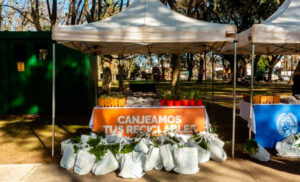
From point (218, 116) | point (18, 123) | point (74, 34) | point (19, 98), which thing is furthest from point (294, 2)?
point (19, 98)

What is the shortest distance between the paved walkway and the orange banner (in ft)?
4.40

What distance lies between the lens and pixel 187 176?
4.63 metres

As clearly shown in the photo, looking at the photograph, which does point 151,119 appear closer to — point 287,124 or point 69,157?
point 69,157

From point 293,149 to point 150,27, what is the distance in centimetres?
369

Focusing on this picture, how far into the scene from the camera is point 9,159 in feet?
18.4

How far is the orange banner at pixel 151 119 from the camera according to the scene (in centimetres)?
637

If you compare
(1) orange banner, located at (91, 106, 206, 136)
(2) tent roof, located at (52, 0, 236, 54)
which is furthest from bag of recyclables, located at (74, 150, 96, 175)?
(2) tent roof, located at (52, 0, 236, 54)

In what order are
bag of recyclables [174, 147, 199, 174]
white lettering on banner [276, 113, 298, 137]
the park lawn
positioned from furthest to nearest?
white lettering on banner [276, 113, 298, 137] < the park lawn < bag of recyclables [174, 147, 199, 174]

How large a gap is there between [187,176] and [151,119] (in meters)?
1.99

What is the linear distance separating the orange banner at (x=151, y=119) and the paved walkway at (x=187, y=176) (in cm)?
134

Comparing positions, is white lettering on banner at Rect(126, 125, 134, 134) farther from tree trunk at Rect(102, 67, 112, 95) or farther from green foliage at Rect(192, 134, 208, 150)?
tree trunk at Rect(102, 67, 112, 95)

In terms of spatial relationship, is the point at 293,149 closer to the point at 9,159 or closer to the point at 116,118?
the point at 116,118

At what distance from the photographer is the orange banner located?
20.9ft

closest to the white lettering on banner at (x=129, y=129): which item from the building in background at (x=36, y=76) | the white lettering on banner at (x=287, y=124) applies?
the white lettering on banner at (x=287, y=124)
